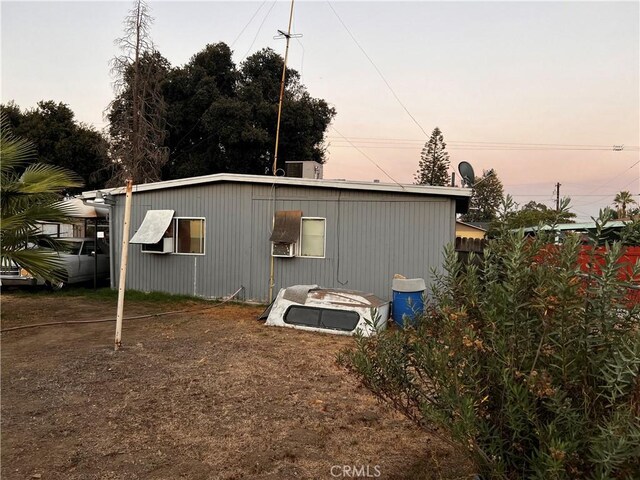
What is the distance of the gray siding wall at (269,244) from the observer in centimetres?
923

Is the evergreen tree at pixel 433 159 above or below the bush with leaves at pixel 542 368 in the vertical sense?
above

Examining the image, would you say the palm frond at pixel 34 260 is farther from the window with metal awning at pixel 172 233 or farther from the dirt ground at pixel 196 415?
the window with metal awning at pixel 172 233

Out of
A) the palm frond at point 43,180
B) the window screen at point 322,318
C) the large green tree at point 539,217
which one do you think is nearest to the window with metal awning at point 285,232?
the window screen at point 322,318

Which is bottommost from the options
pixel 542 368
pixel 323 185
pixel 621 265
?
pixel 542 368

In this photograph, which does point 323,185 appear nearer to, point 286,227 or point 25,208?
point 286,227

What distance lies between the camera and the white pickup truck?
1109 cm

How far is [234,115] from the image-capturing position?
66.7 ft

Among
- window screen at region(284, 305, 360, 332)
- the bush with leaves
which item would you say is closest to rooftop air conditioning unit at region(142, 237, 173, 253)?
window screen at region(284, 305, 360, 332)

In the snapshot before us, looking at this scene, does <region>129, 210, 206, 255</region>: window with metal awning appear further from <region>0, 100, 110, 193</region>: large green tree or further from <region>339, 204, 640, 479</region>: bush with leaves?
<region>0, 100, 110, 193</region>: large green tree

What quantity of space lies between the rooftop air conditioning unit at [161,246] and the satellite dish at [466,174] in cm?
715

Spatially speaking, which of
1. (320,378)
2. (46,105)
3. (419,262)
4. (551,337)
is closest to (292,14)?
(419,262)

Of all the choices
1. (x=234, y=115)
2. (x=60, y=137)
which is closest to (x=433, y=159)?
(x=234, y=115)

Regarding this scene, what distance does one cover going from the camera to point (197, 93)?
21.3 m

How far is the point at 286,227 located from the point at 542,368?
27.2ft
